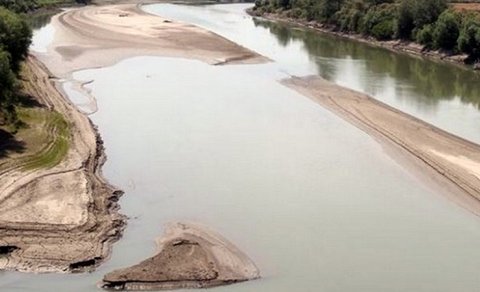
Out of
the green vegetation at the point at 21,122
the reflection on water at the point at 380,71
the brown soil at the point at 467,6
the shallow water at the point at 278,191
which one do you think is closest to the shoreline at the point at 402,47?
the reflection on water at the point at 380,71

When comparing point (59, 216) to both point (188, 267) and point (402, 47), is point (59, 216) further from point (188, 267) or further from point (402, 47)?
point (402, 47)

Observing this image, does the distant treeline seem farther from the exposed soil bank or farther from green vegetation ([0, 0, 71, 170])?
the exposed soil bank

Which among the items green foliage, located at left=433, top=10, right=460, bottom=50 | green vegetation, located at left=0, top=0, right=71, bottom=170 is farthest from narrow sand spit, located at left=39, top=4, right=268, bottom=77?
green foliage, located at left=433, top=10, right=460, bottom=50

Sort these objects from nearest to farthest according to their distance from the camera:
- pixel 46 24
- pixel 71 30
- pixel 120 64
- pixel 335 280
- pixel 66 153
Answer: pixel 335 280, pixel 66 153, pixel 120 64, pixel 71 30, pixel 46 24

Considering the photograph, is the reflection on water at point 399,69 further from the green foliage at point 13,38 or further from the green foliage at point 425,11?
the green foliage at point 13,38

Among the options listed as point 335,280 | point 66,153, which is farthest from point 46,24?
point 335,280

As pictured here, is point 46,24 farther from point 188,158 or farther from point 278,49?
point 188,158

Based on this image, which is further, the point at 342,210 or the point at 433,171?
the point at 433,171
